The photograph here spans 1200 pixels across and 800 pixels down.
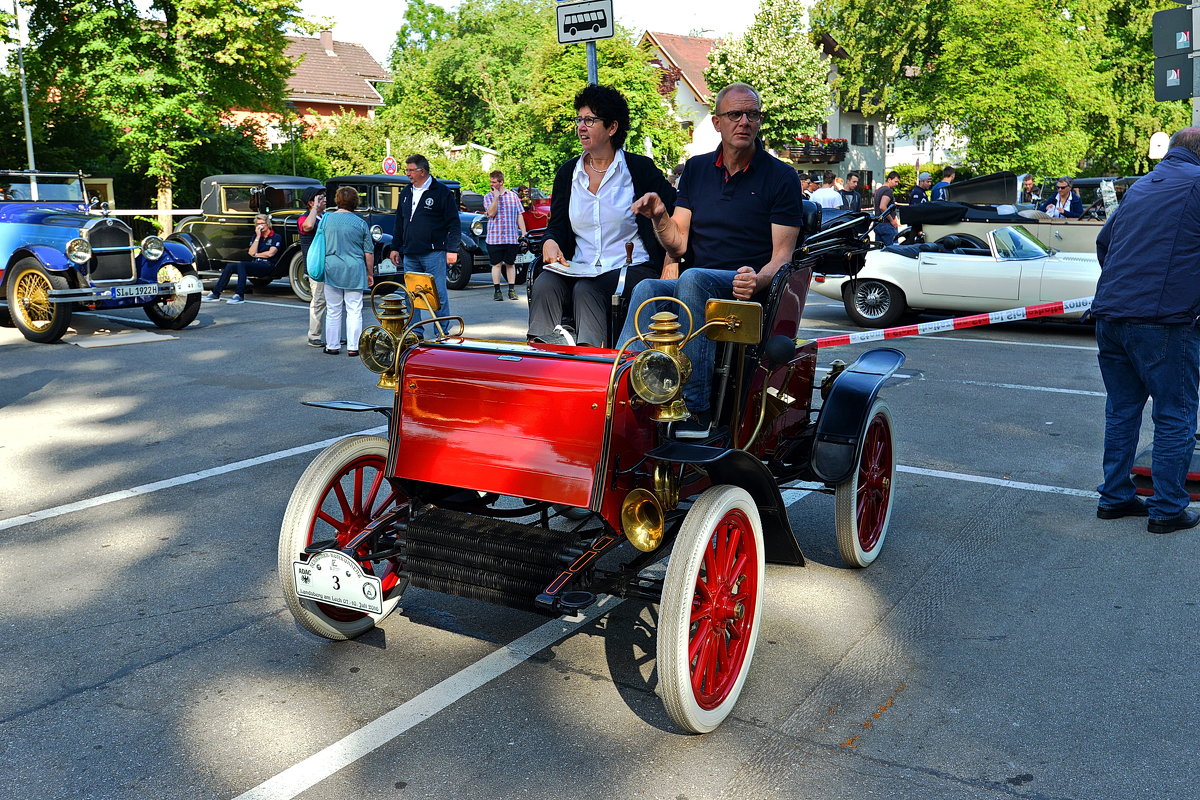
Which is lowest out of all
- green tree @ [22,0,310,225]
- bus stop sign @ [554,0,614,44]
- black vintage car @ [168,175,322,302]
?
black vintage car @ [168,175,322,302]

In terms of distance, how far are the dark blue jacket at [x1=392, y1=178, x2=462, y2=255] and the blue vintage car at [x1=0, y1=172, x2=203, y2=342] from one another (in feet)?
11.4

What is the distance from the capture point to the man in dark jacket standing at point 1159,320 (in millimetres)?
5406

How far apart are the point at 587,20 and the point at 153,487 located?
5.68 m

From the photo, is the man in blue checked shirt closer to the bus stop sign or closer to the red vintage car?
the bus stop sign

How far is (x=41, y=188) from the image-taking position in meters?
14.3

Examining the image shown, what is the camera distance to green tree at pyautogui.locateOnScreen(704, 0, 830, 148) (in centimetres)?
5369

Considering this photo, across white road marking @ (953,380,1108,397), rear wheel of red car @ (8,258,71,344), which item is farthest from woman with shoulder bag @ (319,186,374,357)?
white road marking @ (953,380,1108,397)

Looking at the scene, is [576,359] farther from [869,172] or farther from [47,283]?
[869,172]

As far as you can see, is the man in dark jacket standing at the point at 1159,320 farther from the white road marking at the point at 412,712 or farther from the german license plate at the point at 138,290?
the german license plate at the point at 138,290

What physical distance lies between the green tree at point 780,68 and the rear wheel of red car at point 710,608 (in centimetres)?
5206

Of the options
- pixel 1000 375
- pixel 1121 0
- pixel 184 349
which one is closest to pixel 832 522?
pixel 1000 375

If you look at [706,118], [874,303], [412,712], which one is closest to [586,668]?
[412,712]

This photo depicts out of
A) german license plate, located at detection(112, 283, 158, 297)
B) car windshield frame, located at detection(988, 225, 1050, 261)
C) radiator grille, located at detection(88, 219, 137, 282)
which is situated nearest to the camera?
german license plate, located at detection(112, 283, 158, 297)

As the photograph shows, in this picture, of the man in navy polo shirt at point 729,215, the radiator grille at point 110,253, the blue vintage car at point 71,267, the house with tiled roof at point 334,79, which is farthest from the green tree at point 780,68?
the man in navy polo shirt at point 729,215
